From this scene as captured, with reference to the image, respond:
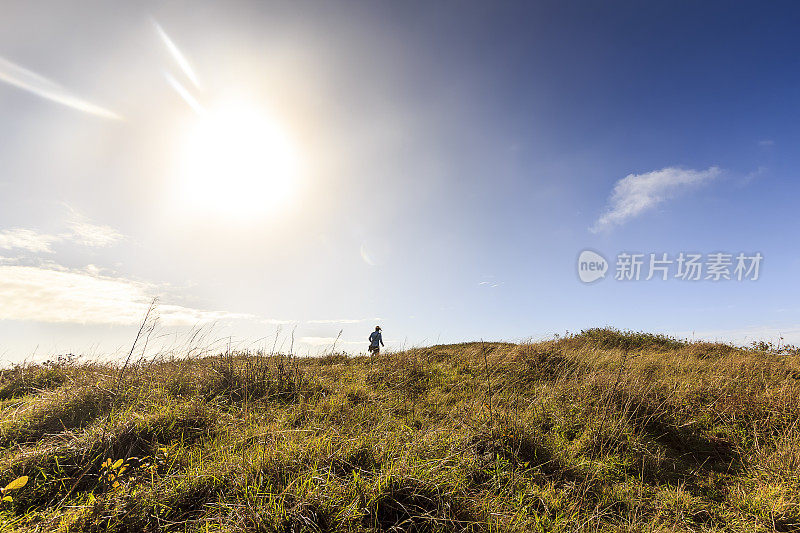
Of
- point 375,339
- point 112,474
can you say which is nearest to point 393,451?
point 112,474

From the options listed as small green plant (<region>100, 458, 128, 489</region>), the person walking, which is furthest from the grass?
the person walking

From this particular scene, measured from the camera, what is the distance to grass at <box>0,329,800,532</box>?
3.10 metres

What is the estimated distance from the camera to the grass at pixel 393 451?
3096 mm

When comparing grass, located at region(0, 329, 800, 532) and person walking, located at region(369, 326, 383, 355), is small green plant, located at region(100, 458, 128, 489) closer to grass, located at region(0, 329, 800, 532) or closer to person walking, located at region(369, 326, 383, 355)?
grass, located at region(0, 329, 800, 532)

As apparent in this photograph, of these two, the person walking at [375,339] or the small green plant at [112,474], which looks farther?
the person walking at [375,339]

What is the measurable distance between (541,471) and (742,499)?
7.54 feet

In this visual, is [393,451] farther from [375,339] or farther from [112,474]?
[375,339]

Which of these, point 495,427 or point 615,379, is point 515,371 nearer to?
point 615,379

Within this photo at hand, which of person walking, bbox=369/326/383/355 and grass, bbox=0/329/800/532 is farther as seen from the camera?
person walking, bbox=369/326/383/355

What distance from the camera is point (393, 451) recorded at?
390 cm

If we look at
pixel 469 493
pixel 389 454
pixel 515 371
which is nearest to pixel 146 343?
pixel 389 454

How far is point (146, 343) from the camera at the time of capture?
23.1 ft

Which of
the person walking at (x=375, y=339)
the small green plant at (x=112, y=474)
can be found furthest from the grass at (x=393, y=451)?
the person walking at (x=375, y=339)

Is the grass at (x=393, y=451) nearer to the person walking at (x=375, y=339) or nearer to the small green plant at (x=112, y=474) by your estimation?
the small green plant at (x=112, y=474)
